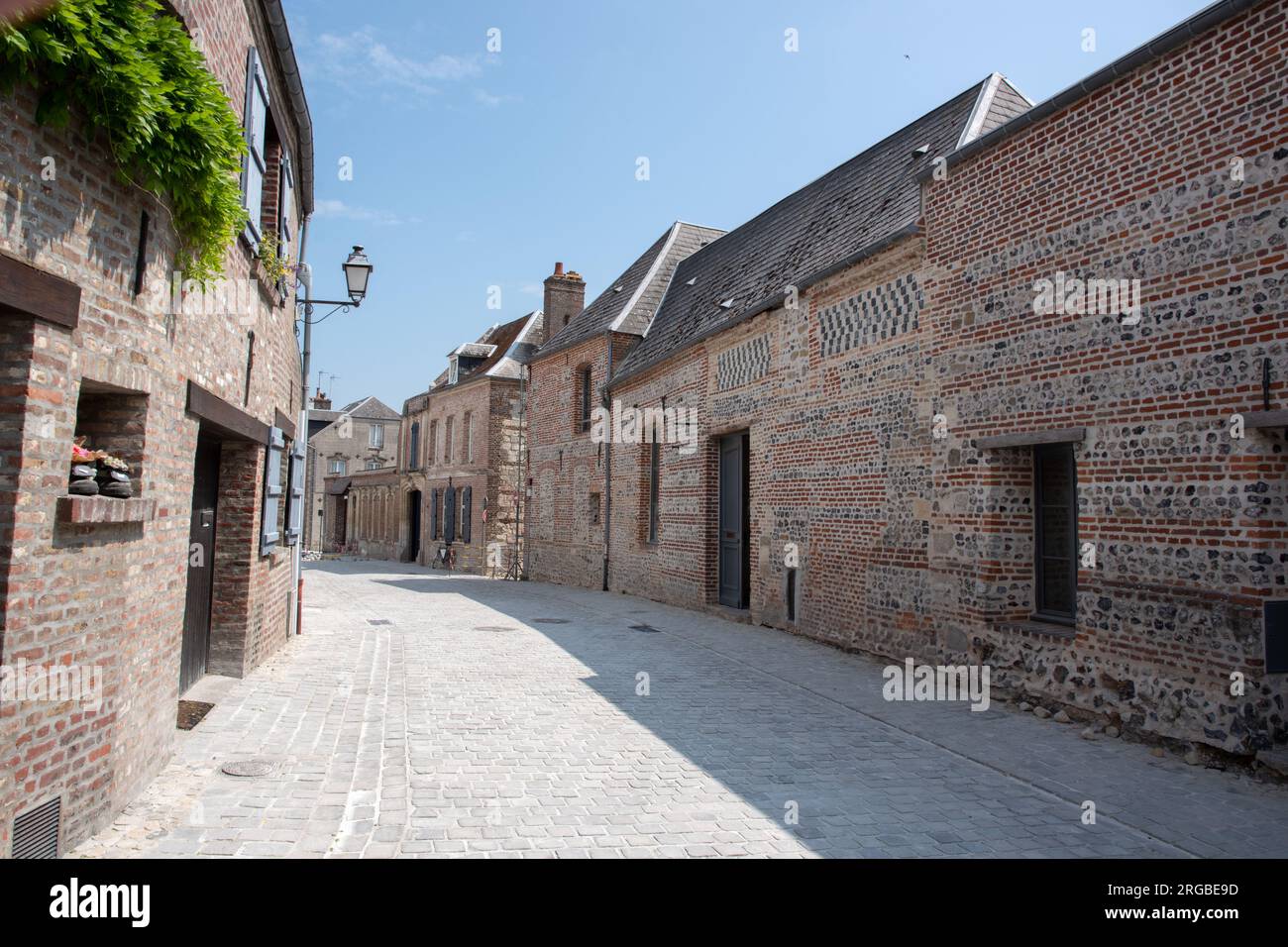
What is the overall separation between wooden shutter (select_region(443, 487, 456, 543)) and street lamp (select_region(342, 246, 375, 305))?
59.5ft

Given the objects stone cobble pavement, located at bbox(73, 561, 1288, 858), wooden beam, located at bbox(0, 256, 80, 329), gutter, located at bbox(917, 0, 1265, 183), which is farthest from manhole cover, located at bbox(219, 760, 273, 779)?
gutter, located at bbox(917, 0, 1265, 183)

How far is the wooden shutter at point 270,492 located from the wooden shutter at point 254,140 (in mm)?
2159

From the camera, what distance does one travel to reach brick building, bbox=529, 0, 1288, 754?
19.4ft

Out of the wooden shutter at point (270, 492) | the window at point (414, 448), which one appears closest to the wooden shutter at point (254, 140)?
the wooden shutter at point (270, 492)

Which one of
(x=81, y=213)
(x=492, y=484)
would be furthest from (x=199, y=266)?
(x=492, y=484)

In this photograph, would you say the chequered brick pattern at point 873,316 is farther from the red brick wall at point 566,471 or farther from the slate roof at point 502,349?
the slate roof at point 502,349

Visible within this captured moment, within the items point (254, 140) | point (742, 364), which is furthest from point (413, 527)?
point (254, 140)

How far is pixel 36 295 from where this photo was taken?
12.0 feet

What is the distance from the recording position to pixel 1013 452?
8.13m

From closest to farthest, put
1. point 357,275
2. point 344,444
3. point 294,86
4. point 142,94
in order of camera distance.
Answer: point 142,94
point 294,86
point 357,275
point 344,444

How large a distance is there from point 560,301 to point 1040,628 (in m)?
21.6

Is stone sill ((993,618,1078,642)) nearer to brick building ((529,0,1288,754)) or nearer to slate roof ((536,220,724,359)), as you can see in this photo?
brick building ((529,0,1288,754))

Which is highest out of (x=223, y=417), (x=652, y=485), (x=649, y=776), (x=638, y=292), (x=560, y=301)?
(x=560, y=301)

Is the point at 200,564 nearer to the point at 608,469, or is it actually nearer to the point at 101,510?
the point at 101,510
